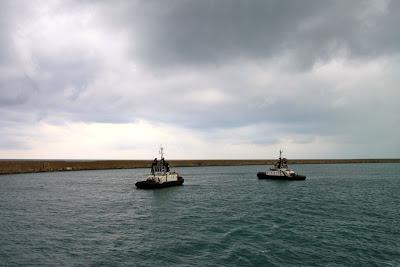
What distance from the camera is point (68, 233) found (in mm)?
36688

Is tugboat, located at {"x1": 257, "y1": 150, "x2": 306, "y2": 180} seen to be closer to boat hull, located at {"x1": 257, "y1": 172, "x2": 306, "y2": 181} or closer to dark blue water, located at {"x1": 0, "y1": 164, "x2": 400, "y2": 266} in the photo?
boat hull, located at {"x1": 257, "y1": 172, "x2": 306, "y2": 181}

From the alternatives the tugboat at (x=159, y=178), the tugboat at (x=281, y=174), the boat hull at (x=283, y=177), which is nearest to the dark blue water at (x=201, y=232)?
the tugboat at (x=159, y=178)

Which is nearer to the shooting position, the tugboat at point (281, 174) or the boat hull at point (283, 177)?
the boat hull at point (283, 177)

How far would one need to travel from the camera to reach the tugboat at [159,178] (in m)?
83.4

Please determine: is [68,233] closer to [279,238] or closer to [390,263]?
[279,238]

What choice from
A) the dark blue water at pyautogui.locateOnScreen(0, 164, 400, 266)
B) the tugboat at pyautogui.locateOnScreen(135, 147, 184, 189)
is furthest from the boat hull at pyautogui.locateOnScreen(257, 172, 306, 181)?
the dark blue water at pyautogui.locateOnScreen(0, 164, 400, 266)

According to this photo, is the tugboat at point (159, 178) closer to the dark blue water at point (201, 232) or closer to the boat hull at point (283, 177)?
the dark blue water at point (201, 232)

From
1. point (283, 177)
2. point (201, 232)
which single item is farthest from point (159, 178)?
point (201, 232)

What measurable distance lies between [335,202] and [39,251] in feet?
160

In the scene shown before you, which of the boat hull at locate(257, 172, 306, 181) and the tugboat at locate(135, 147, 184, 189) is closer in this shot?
the tugboat at locate(135, 147, 184, 189)

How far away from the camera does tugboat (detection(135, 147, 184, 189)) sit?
274 feet

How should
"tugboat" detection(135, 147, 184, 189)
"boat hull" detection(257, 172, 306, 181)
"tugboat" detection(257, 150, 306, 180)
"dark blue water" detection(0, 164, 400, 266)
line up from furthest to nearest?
"tugboat" detection(257, 150, 306, 180) → "boat hull" detection(257, 172, 306, 181) → "tugboat" detection(135, 147, 184, 189) → "dark blue water" detection(0, 164, 400, 266)

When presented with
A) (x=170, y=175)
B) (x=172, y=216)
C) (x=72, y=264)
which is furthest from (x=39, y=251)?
(x=170, y=175)

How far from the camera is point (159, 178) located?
86.3 m
